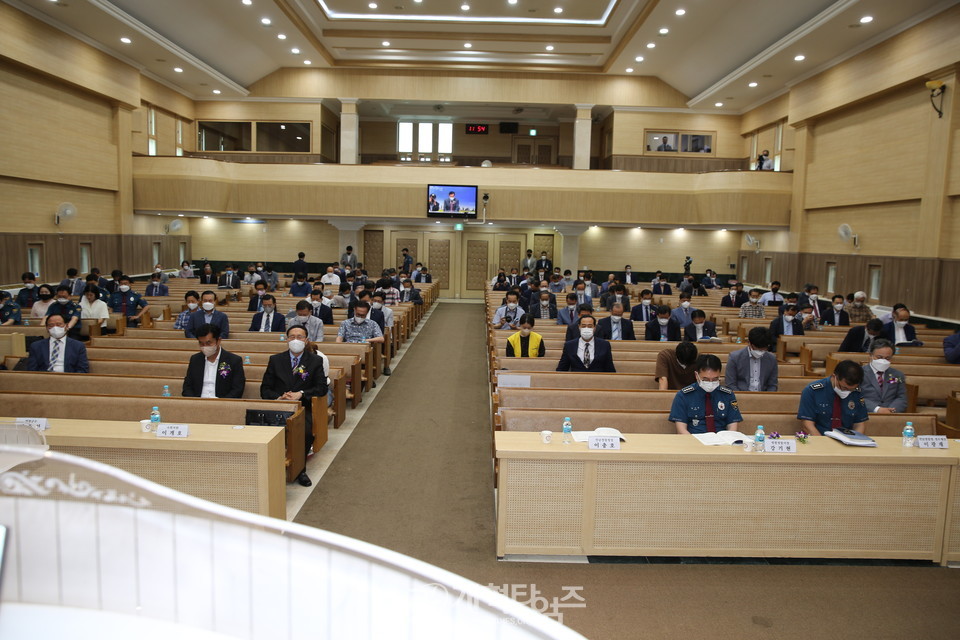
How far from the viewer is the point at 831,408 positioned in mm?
4863

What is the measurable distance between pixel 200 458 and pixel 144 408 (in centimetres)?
131

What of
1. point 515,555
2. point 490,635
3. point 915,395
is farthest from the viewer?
point 915,395

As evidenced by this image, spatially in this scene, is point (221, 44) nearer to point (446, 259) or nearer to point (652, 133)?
point (446, 259)

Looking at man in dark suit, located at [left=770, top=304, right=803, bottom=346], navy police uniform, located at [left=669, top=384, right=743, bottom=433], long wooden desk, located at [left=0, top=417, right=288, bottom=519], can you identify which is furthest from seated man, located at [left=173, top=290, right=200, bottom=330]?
man in dark suit, located at [left=770, top=304, right=803, bottom=346]

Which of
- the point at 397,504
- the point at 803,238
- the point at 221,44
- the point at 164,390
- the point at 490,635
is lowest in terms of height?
the point at 397,504

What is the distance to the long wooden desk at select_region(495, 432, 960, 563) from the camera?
164 inches

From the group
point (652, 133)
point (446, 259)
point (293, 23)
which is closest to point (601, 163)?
point (652, 133)

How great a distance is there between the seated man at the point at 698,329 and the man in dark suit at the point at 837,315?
121 inches

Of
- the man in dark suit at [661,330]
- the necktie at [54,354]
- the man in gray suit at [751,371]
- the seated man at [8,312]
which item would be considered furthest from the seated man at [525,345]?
the seated man at [8,312]

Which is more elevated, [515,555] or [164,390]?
[164,390]

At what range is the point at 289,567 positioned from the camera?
1605 millimetres

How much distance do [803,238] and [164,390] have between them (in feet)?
57.4

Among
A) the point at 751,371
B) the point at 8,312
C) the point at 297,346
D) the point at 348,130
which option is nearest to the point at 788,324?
the point at 751,371

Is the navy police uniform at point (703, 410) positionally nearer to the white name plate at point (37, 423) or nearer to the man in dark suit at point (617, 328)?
the man in dark suit at point (617, 328)
